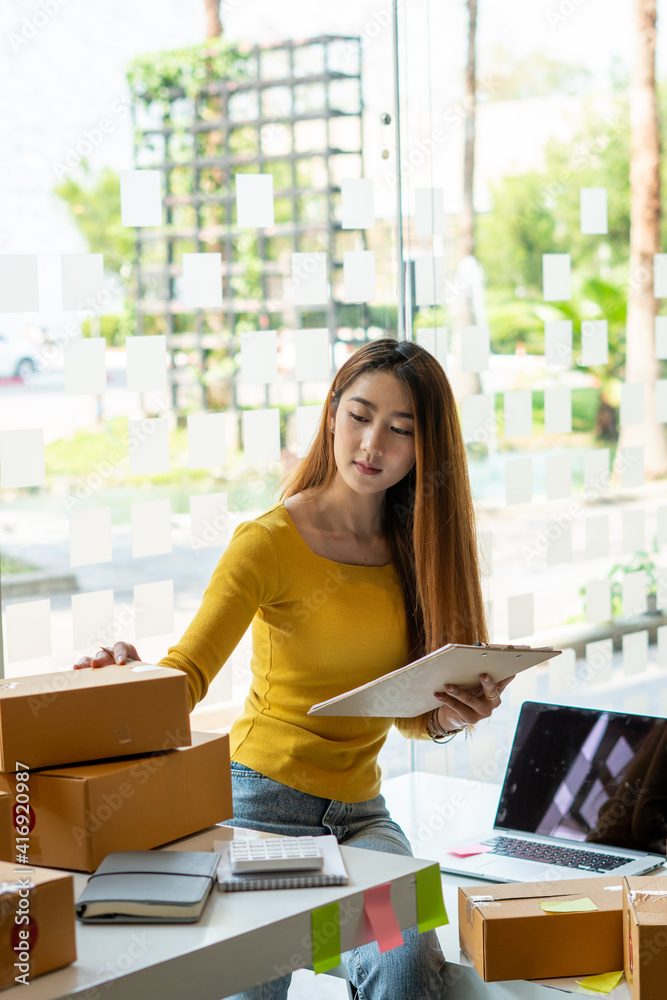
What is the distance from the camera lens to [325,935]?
50.0 inches

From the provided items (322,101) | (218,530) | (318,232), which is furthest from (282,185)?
(218,530)

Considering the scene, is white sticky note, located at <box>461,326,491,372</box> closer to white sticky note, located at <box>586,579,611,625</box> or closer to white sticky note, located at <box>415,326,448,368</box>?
white sticky note, located at <box>415,326,448,368</box>

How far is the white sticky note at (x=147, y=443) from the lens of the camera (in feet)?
7.30

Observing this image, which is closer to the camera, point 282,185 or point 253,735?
point 253,735

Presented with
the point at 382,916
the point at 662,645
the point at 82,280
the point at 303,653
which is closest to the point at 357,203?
the point at 82,280

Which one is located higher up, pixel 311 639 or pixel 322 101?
pixel 322 101

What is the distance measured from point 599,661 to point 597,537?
0.37 m

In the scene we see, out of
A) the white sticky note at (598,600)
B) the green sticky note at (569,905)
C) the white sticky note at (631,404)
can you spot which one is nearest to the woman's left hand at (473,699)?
the green sticky note at (569,905)

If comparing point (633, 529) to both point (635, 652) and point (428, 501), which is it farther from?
point (428, 501)

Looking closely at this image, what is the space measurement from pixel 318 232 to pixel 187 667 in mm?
1454

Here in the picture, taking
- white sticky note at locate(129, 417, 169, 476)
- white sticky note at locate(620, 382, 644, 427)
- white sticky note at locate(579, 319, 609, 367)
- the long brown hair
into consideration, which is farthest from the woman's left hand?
white sticky note at locate(620, 382, 644, 427)

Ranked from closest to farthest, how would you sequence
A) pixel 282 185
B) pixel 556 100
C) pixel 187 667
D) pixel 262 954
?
1. pixel 262 954
2. pixel 187 667
3. pixel 282 185
4. pixel 556 100

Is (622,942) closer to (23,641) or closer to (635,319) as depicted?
(23,641)

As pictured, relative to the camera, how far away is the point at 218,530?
2.41 meters
